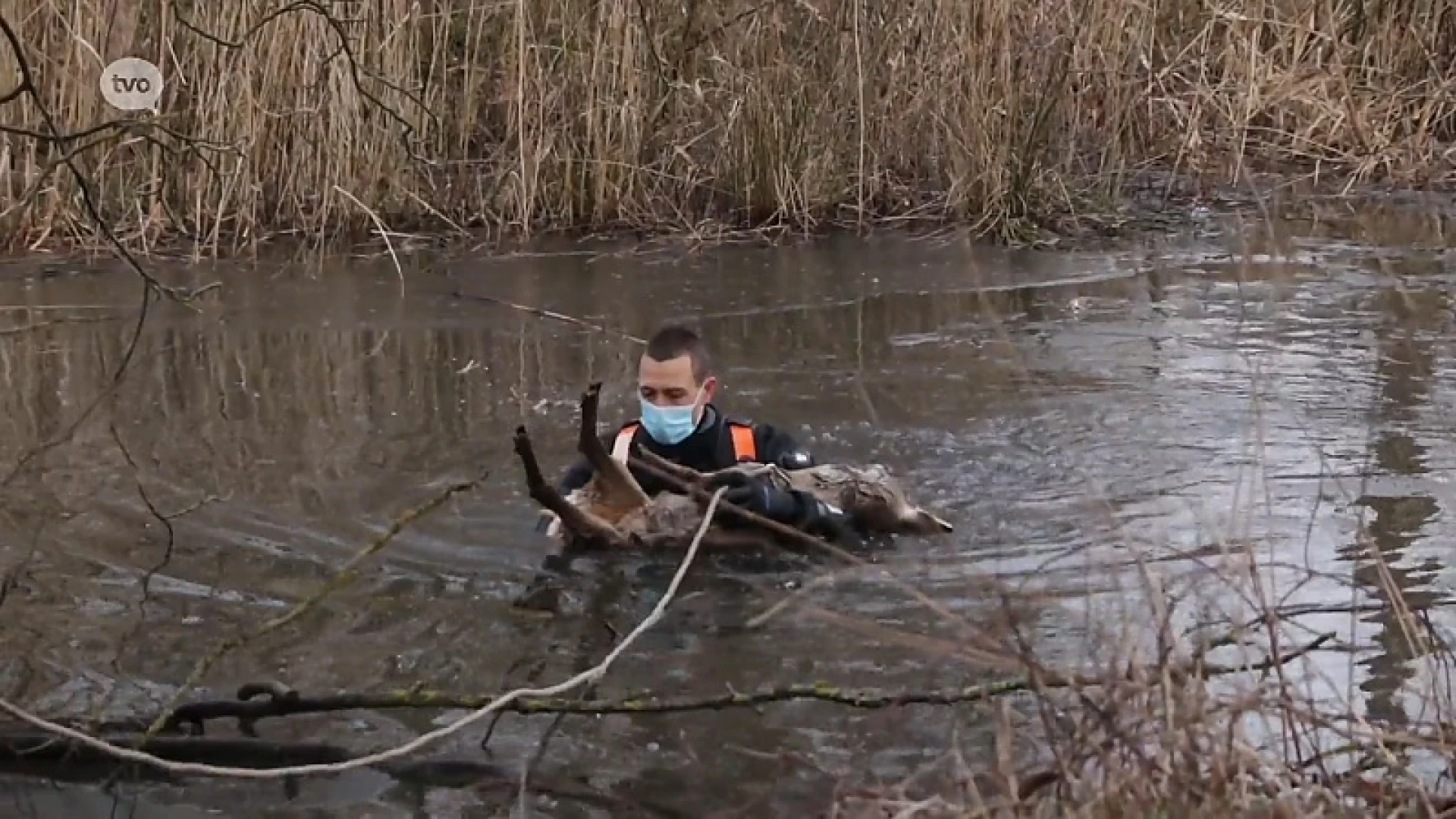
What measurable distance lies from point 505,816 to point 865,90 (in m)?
7.38

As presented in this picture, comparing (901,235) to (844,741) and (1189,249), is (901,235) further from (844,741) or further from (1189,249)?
(844,741)

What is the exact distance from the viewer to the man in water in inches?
222

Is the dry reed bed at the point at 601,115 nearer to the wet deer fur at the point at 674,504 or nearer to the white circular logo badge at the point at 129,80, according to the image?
the white circular logo badge at the point at 129,80

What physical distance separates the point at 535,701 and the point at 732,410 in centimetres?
377

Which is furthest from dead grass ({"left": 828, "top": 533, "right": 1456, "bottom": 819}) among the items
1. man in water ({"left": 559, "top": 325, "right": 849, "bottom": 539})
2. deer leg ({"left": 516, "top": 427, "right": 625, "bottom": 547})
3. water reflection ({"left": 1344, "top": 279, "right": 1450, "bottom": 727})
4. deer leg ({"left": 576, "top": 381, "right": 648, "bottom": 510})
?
man in water ({"left": 559, "top": 325, "right": 849, "bottom": 539})

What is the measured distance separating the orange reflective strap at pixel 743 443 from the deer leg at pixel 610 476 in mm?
524

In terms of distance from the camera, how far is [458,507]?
6293mm

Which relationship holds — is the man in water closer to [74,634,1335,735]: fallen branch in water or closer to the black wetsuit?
the black wetsuit

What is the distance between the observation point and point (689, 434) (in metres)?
5.85

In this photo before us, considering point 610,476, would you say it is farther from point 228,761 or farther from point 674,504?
point 228,761

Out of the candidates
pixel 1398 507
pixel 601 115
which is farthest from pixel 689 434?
pixel 601 115

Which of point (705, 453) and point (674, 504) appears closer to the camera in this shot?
point (674, 504)

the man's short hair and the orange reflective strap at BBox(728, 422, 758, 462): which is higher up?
the man's short hair

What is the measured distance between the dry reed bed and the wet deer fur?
4.66 meters
